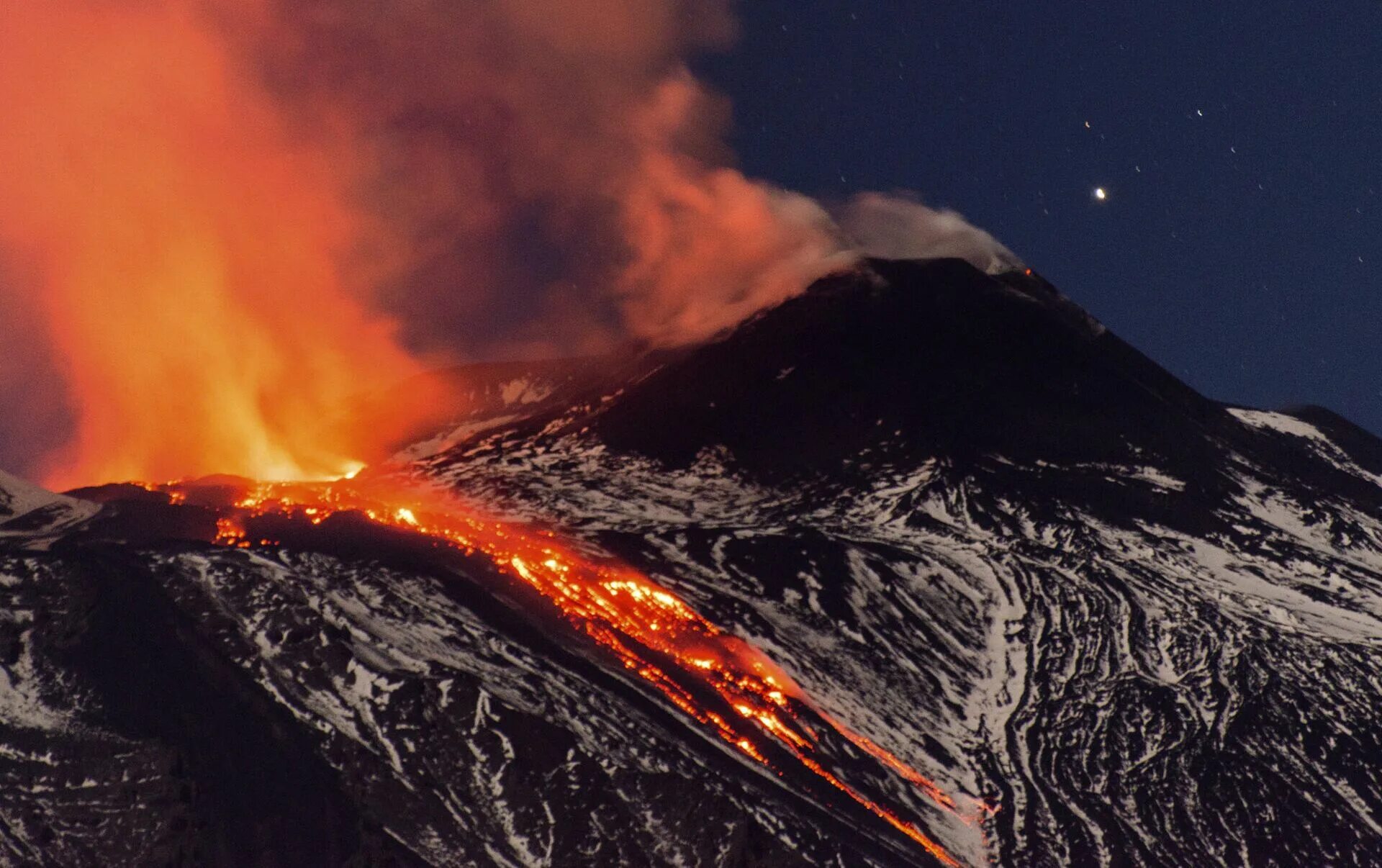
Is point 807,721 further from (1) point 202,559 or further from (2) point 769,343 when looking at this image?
(2) point 769,343

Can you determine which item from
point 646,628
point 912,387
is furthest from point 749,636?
point 912,387

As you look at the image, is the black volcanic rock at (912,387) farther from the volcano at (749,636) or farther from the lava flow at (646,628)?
the lava flow at (646,628)

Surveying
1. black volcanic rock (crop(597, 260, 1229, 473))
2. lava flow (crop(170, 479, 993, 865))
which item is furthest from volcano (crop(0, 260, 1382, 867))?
black volcanic rock (crop(597, 260, 1229, 473))

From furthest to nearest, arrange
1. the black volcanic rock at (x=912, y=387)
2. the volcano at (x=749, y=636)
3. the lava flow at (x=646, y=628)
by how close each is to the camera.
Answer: the black volcanic rock at (x=912, y=387), the lava flow at (x=646, y=628), the volcano at (x=749, y=636)

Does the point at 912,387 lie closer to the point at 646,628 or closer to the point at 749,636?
the point at 749,636

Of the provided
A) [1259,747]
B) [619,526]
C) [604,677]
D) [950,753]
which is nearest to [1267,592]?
[1259,747]

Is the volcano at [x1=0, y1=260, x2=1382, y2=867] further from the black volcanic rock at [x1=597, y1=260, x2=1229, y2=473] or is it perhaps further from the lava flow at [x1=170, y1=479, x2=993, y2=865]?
the black volcanic rock at [x1=597, y1=260, x2=1229, y2=473]

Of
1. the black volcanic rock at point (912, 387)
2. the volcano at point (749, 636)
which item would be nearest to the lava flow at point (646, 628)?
the volcano at point (749, 636)
